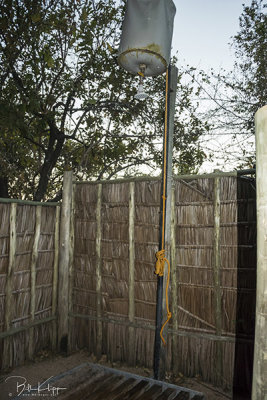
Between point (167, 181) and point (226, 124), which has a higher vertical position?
point (226, 124)

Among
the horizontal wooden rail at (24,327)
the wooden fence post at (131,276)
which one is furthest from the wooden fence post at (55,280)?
the wooden fence post at (131,276)

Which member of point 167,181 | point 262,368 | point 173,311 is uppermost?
point 167,181

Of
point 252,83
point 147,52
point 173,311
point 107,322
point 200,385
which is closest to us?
point 147,52

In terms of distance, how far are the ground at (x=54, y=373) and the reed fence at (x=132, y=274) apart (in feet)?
0.39

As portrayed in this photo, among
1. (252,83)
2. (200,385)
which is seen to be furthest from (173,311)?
(252,83)

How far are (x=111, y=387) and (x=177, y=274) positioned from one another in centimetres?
216

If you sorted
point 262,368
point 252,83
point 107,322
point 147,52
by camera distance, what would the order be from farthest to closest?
point 252,83 → point 107,322 → point 147,52 → point 262,368

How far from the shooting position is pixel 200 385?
12.8 feet

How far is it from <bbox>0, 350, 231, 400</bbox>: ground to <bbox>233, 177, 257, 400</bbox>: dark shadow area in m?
0.31

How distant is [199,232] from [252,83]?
448 centimetres

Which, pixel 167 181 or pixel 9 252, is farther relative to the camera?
pixel 9 252

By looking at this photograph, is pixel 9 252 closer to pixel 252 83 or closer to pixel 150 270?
pixel 150 270

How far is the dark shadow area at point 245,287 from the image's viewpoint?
3.73 metres

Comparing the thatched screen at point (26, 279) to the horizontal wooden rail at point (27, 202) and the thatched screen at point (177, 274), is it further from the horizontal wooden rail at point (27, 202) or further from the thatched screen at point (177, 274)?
the thatched screen at point (177, 274)
